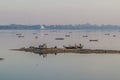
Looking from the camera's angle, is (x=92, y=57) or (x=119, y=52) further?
(x=119, y=52)

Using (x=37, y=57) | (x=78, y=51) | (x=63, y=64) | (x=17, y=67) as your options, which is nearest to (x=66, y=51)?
(x=78, y=51)

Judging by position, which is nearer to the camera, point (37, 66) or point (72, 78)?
point (72, 78)

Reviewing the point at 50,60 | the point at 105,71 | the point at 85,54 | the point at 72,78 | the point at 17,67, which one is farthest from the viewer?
the point at 85,54

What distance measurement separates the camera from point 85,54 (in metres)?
42.8

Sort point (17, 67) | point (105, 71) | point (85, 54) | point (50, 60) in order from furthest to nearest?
1. point (85, 54)
2. point (50, 60)
3. point (17, 67)
4. point (105, 71)

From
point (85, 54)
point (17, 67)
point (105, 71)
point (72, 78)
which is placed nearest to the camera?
point (72, 78)

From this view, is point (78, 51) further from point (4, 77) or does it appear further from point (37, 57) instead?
point (4, 77)

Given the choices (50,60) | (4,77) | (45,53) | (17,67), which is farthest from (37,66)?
(45,53)

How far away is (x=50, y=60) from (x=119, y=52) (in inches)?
415

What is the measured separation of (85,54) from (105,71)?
507 inches

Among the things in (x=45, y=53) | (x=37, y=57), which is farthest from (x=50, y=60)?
(x=45, y=53)

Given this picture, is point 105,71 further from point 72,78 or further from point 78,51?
point 78,51

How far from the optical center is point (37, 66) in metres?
33.9

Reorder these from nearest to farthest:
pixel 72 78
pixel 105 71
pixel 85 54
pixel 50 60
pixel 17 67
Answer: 1. pixel 72 78
2. pixel 105 71
3. pixel 17 67
4. pixel 50 60
5. pixel 85 54
